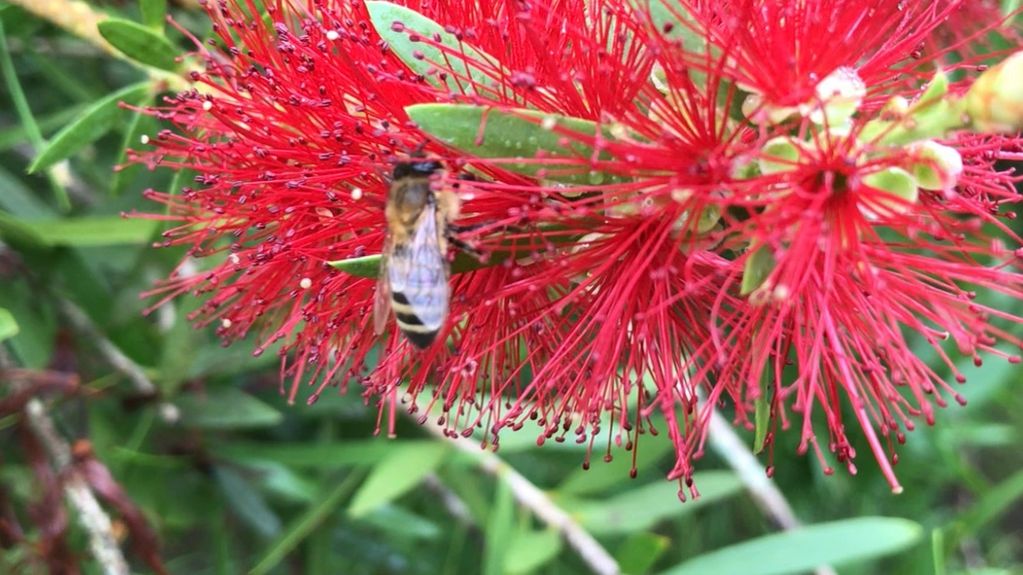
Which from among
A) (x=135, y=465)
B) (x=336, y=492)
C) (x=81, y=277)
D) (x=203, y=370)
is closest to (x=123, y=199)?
(x=81, y=277)

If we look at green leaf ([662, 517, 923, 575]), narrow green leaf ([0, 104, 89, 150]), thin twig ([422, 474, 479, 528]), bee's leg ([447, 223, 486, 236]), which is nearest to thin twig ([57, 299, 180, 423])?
narrow green leaf ([0, 104, 89, 150])

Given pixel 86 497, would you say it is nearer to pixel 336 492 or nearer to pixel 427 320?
pixel 336 492

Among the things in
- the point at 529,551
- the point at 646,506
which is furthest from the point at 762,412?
the point at 646,506

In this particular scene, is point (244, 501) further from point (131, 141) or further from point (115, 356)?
point (131, 141)

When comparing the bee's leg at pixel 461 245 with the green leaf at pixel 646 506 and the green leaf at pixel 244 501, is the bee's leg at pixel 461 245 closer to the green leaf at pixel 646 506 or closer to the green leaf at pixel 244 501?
the green leaf at pixel 646 506

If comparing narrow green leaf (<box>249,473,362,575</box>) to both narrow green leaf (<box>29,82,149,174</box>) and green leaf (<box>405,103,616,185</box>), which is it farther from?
green leaf (<box>405,103,616,185</box>)
